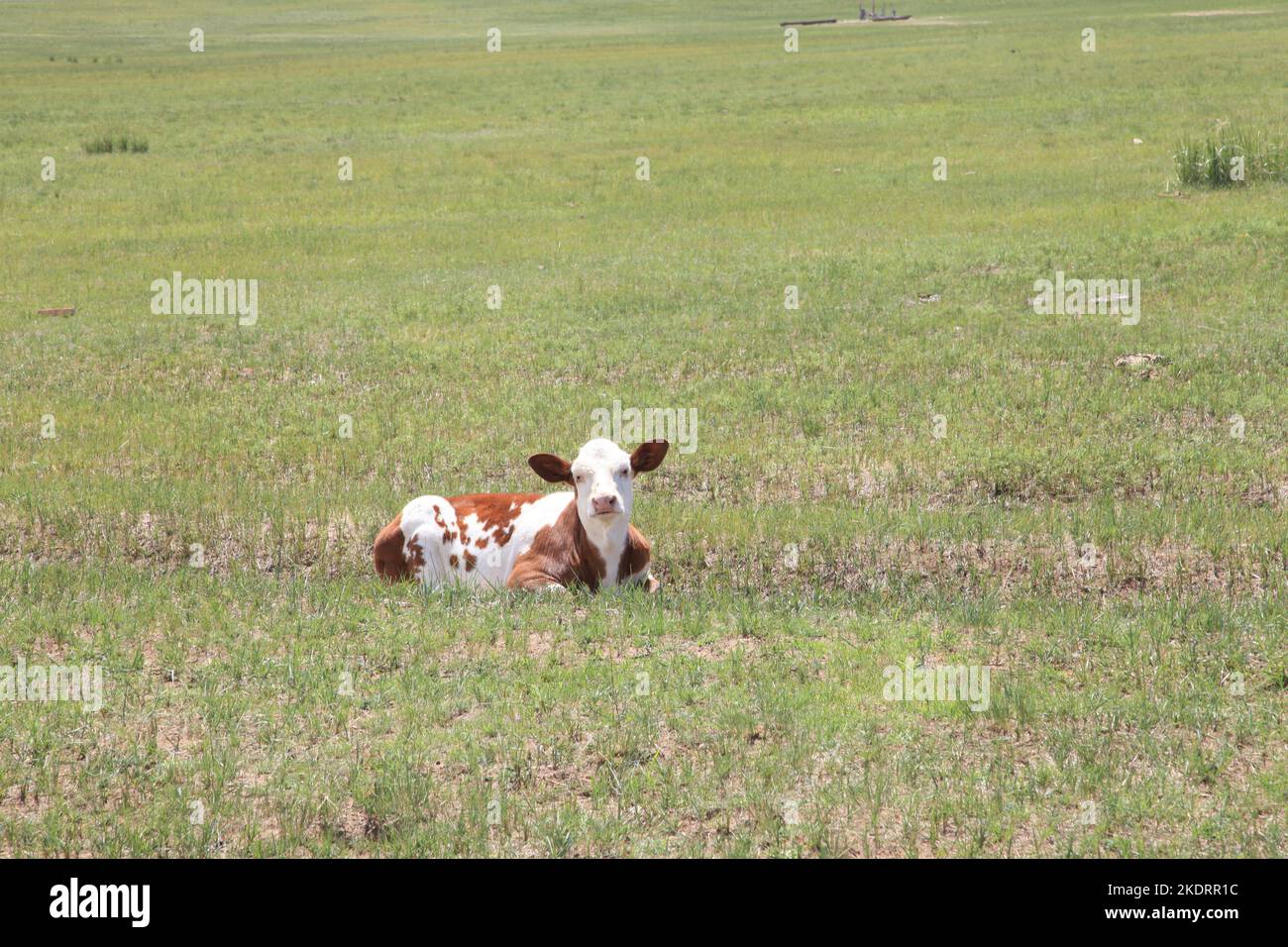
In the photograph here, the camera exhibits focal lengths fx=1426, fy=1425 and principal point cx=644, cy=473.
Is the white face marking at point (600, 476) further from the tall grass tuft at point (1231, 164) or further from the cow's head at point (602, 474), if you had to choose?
the tall grass tuft at point (1231, 164)

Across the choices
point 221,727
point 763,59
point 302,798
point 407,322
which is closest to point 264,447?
point 407,322

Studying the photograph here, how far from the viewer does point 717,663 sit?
9.37 metres

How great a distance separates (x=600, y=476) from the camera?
10883 millimetres

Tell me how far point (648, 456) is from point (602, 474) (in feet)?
2.10

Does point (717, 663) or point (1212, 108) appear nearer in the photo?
point (717, 663)

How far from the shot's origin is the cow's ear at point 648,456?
445 inches

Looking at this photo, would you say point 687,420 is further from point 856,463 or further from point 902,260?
point 902,260

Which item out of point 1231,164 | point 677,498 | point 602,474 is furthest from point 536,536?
point 1231,164

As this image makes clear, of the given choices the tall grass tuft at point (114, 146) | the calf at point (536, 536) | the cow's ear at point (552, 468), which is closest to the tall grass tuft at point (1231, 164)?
the calf at point (536, 536)

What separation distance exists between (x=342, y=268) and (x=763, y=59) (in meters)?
51.5

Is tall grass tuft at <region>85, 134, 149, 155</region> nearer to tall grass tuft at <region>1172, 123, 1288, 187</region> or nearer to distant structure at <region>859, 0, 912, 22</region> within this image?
tall grass tuft at <region>1172, 123, 1288, 187</region>

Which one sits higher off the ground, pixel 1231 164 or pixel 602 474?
pixel 1231 164

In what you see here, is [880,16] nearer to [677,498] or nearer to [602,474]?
[677,498]
